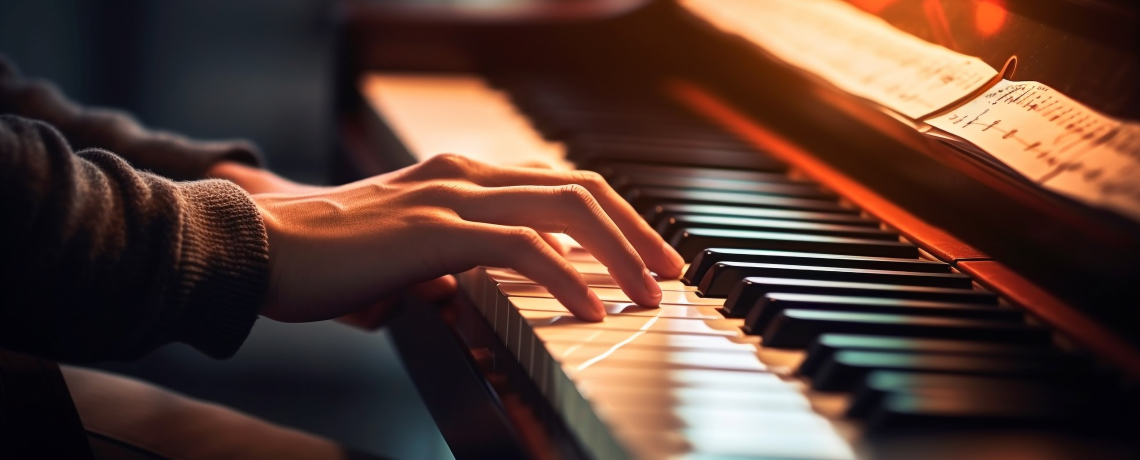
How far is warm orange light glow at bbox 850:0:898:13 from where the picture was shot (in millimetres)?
1239

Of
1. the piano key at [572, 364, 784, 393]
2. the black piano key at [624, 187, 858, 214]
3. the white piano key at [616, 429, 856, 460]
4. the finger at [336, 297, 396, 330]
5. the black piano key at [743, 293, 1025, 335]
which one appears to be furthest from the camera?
the finger at [336, 297, 396, 330]

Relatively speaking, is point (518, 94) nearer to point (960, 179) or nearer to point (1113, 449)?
point (960, 179)

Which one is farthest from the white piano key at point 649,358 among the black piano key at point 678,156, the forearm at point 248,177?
the forearm at point 248,177

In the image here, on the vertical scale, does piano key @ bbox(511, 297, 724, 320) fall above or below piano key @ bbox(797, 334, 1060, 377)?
below

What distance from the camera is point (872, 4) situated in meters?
1.27

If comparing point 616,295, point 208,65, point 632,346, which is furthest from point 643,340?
point 208,65

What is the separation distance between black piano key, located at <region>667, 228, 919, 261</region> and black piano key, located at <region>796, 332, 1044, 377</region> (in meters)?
0.24

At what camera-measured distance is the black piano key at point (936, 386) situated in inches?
26.3

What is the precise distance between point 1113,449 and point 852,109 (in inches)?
27.2

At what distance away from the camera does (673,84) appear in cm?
190

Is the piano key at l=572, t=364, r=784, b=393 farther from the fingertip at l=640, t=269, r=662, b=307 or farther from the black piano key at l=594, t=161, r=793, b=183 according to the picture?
the black piano key at l=594, t=161, r=793, b=183

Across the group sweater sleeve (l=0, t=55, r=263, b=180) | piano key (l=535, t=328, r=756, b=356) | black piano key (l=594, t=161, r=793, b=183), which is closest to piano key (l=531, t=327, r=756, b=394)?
piano key (l=535, t=328, r=756, b=356)

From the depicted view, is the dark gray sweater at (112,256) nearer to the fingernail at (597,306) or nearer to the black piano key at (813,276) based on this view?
the fingernail at (597,306)

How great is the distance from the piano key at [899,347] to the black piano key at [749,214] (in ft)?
1.10
